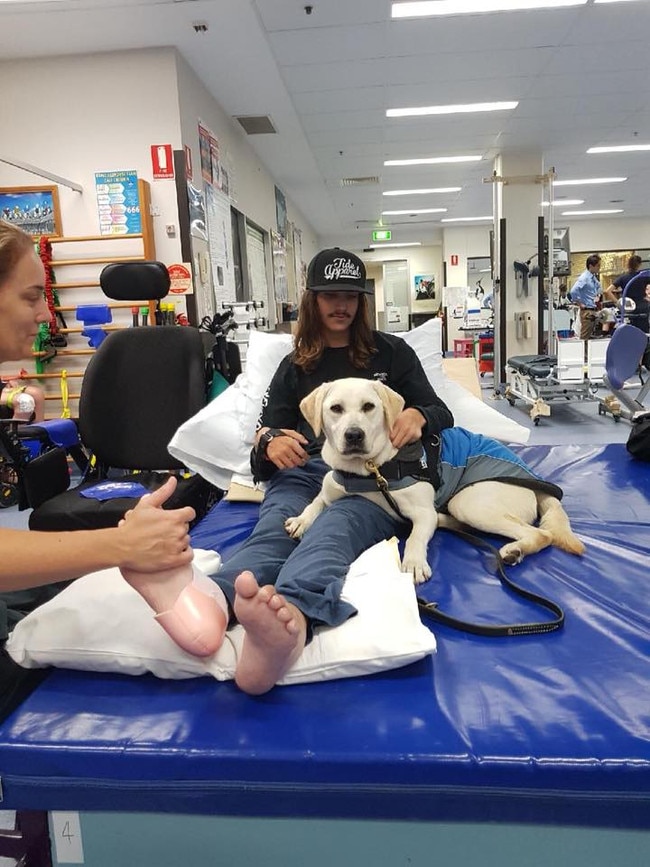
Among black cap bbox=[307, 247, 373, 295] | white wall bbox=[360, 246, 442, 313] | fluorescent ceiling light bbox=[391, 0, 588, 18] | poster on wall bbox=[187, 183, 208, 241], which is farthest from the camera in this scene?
white wall bbox=[360, 246, 442, 313]

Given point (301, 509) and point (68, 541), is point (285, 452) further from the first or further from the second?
point (68, 541)

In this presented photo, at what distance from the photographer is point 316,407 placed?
192 centimetres

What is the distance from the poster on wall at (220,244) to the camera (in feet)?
18.6

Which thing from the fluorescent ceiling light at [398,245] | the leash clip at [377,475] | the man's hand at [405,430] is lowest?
the leash clip at [377,475]

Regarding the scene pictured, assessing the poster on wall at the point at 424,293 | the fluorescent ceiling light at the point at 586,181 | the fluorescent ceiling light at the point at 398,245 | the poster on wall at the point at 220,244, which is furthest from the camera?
the poster on wall at the point at 424,293

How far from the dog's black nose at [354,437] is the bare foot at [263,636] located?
73 cm

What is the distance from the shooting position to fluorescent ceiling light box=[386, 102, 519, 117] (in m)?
6.62

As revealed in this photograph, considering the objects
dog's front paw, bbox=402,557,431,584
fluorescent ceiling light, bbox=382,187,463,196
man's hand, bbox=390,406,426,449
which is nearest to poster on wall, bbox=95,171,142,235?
man's hand, bbox=390,406,426,449

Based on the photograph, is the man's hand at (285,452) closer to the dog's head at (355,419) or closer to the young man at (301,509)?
the young man at (301,509)

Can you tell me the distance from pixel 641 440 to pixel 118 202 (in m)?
4.18

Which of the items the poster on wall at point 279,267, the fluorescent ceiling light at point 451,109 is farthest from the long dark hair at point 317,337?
the poster on wall at point 279,267

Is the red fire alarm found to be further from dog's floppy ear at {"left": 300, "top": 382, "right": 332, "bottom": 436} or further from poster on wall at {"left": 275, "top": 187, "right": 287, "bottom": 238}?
poster on wall at {"left": 275, "top": 187, "right": 287, "bottom": 238}

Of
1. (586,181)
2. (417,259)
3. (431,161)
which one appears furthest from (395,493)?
(417,259)

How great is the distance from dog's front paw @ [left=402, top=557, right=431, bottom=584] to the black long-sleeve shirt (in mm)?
775
